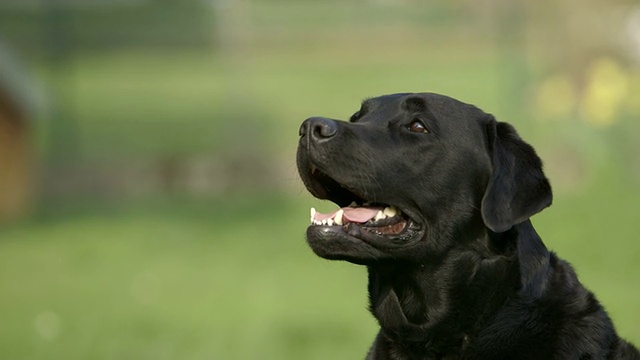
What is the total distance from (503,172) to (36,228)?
1022cm

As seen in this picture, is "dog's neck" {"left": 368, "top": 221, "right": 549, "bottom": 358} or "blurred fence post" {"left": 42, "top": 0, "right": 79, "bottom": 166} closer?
"dog's neck" {"left": 368, "top": 221, "right": 549, "bottom": 358}

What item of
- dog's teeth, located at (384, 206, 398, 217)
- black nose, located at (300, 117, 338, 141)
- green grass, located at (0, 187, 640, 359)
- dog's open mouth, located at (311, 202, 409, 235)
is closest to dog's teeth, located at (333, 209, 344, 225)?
dog's open mouth, located at (311, 202, 409, 235)

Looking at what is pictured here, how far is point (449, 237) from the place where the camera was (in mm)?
5109

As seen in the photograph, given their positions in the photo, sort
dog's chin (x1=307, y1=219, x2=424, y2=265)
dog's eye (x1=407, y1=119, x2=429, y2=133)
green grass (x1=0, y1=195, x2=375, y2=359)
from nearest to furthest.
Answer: dog's chin (x1=307, y1=219, x2=424, y2=265) → dog's eye (x1=407, y1=119, x2=429, y2=133) → green grass (x1=0, y1=195, x2=375, y2=359)

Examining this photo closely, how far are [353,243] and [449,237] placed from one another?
43 centimetres

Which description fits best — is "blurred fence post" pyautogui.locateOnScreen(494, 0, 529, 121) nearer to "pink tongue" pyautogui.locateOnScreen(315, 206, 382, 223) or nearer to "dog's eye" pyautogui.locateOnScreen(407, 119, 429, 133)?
"dog's eye" pyautogui.locateOnScreen(407, 119, 429, 133)

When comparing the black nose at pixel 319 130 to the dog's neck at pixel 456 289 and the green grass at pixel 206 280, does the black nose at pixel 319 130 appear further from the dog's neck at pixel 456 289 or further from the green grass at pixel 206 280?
the green grass at pixel 206 280

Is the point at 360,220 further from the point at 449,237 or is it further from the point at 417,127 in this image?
the point at 417,127

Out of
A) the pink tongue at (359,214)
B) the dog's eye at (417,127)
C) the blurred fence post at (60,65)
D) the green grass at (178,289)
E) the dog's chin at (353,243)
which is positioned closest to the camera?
the dog's chin at (353,243)

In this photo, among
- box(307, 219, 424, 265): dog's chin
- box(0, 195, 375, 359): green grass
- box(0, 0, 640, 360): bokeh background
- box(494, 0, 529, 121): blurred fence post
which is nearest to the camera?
box(307, 219, 424, 265): dog's chin

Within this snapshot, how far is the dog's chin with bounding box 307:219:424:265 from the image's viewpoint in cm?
492

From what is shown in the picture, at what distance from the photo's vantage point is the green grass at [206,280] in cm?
891

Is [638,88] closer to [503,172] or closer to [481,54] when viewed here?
[503,172]

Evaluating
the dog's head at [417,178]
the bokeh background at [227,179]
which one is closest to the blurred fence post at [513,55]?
the bokeh background at [227,179]
